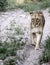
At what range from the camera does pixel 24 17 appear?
1650 cm

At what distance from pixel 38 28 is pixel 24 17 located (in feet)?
23.9

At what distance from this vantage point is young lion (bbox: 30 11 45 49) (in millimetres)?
8977

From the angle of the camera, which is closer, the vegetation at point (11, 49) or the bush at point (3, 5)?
the vegetation at point (11, 49)

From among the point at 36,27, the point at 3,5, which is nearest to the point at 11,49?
the point at 36,27

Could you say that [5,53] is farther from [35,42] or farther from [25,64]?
[35,42]

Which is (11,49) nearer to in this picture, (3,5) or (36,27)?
(36,27)

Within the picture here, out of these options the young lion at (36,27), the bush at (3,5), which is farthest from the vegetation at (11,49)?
the bush at (3,5)

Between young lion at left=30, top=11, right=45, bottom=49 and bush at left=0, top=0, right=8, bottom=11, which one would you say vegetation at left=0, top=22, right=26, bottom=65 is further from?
bush at left=0, top=0, right=8, bottom=11

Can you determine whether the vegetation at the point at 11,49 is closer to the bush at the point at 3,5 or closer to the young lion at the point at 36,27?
the young lion at the point at 36,27

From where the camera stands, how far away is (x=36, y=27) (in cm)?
920

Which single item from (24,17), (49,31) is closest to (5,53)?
(49,31)

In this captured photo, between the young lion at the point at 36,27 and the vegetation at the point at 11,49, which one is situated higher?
the young lion at the point at 36,27

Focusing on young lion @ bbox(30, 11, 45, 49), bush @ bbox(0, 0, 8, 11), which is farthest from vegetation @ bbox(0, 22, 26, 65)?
bush @ bbox(0, 0, 8, 11)

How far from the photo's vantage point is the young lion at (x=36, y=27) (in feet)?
29.5
